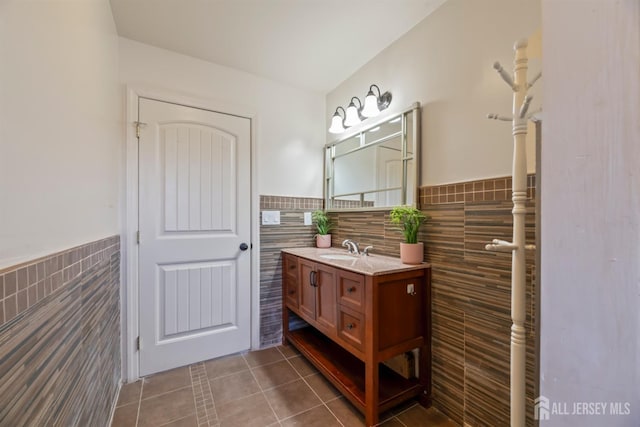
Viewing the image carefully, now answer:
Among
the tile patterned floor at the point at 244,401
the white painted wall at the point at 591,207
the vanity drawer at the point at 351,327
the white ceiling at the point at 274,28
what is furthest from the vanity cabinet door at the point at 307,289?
the white ceiling at the point at 274,28

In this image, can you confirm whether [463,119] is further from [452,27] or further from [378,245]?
[378,245]

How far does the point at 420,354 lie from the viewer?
1537 mm

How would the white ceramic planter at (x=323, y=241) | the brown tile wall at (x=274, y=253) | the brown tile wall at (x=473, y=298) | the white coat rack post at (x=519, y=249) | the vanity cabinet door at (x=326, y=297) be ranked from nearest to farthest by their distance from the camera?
the white coat rack post at (x=519, y=249) → the brown tile wall at (x=473, y=298) → the vanity cabinet door at (x=326, y=297) → the brown tile wall at (x=274, y=253) → the white ceramic planter at (x=323, y=241)

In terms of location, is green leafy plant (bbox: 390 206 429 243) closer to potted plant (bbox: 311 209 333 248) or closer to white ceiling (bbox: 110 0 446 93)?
potted plant (bbox: 311 209 333 248)

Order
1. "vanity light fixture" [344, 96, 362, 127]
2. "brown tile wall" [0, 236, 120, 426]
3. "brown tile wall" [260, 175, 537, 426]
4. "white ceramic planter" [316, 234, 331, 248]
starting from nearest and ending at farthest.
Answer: "brown tile wall" [0, 236, 120, 426]
"brown tile wall" [260, 175, 537, 426]
"vanity light fixture" [344, 96, 362, 127]
"white ceramic planter" [316, 234, 331, 248]

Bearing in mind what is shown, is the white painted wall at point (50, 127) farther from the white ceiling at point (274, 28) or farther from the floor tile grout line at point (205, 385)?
the floor tile grout line at point (205, 385)

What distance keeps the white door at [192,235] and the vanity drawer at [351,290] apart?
0.96 meters

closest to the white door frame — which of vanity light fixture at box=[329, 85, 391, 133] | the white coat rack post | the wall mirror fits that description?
vanity light fixture at box=[329, 85, 391, 133]

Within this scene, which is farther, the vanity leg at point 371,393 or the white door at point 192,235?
the white door at point 192,235

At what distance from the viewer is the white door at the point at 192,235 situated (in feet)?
5.94

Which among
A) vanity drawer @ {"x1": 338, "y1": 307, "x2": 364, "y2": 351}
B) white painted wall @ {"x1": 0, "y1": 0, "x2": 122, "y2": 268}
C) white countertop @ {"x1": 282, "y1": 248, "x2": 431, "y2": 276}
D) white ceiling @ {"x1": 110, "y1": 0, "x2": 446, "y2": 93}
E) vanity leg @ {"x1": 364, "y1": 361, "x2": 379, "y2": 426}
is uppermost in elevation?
white ceiling @ {"x1": 110, "y1": 0, "x2": 446, "y2": 93}

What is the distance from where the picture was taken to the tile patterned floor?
1.39m

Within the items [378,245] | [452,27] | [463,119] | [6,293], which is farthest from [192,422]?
[452,27]

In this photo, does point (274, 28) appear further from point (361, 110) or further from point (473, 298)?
point (473, 298)
